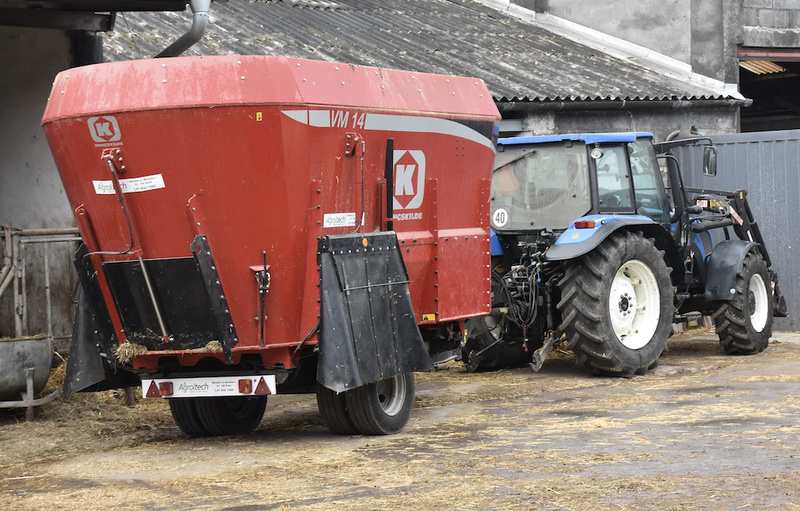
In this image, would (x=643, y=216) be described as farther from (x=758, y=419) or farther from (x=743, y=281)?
(x=758, y=419)

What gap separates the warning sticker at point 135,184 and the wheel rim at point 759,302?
24.6 ft

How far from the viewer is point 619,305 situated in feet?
34.6

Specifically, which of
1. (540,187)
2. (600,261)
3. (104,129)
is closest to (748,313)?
(600,261)

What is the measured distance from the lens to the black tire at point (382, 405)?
302 inches

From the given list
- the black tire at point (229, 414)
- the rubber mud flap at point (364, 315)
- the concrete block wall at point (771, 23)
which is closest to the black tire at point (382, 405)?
the rubber mud flap at point (364, 315)

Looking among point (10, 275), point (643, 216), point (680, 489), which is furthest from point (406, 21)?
point (680, 489)

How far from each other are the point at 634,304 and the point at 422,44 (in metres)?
7.16

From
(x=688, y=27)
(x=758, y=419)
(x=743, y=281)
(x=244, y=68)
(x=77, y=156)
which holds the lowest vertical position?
(x=758, y=419)

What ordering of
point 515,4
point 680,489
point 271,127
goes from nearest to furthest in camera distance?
point 680,489 → point 271,127 → point 515,4

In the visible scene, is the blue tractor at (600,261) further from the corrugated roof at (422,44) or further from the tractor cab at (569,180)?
the corrugated roof at (422,44)

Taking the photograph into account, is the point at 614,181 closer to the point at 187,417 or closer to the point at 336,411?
the point at 336,411

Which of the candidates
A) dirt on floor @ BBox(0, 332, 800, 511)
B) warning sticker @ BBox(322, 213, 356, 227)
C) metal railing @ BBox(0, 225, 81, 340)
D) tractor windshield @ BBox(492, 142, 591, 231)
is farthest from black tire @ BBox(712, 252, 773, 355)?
metal railing @ BBox(0, 225, 81, 340)

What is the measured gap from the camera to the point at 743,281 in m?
11.7

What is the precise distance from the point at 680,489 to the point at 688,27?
1365cm
